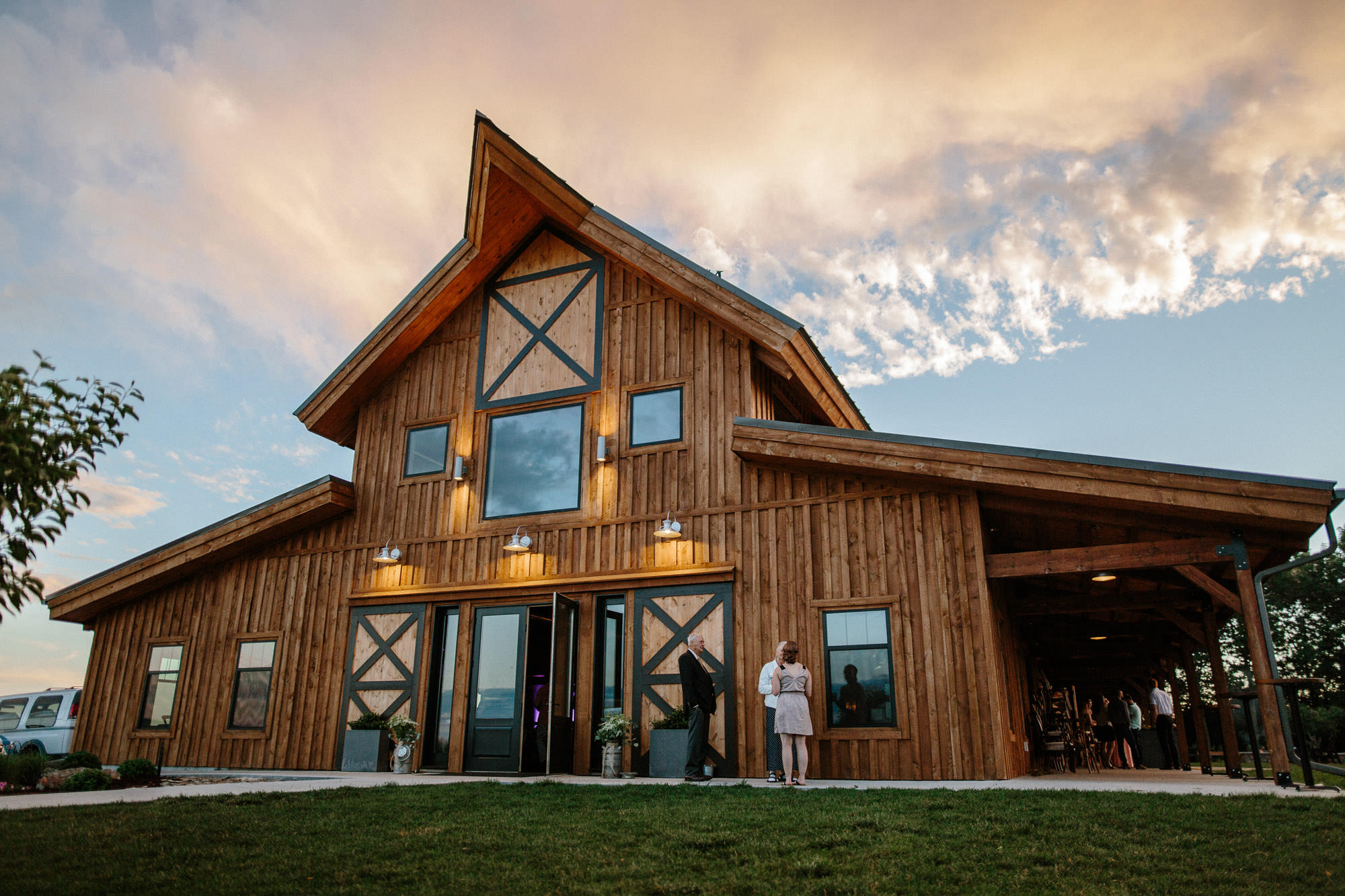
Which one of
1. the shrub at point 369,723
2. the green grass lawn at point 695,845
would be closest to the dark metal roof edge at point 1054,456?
the green grass lawn at point 695,845

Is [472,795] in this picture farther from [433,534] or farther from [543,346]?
[543,346]

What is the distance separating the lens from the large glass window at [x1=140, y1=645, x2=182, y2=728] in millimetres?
13516

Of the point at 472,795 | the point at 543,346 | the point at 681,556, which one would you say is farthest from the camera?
the point at 543,346

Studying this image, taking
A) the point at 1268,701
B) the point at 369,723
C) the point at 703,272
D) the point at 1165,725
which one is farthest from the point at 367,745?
the point at 1165,725

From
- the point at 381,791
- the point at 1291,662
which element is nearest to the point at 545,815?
the point at 381,791

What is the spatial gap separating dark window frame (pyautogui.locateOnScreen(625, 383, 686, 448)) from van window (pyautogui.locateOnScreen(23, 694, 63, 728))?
1106 centimetres

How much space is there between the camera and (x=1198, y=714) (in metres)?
13.4

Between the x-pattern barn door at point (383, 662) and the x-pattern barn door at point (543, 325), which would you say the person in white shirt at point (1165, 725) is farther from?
the x-pattern barn door at point (383, 662)

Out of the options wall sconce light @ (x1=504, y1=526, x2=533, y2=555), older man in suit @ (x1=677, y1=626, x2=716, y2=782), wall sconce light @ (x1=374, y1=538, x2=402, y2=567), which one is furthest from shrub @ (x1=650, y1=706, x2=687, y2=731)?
wall sconce light @ (x1=374, y1=538, x2=402, y2=567)

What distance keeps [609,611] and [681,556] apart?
133cm

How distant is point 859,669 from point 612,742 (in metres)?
3.03

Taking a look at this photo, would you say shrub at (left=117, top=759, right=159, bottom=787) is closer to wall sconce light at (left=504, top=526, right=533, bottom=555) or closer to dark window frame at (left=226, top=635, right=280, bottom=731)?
dark window frame at (left=226, top=635, right=280, bottom=731)

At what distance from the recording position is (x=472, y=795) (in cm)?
722

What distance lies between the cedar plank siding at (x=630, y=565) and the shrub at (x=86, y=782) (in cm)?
399
